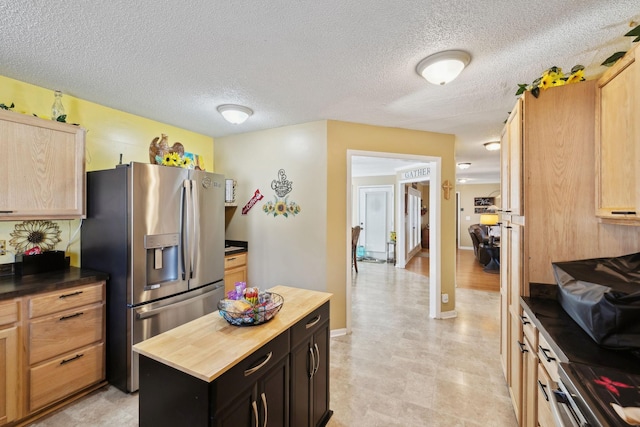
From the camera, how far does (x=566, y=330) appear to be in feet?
4.17

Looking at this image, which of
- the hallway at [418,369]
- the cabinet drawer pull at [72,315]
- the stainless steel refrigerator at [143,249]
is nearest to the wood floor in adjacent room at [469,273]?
the hallway at [418,369]

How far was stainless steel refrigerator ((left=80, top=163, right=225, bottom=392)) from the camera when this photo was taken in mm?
2148

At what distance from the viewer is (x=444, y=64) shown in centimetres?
180

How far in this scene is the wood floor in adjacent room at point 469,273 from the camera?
5075mm

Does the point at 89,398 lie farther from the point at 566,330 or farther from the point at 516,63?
the point at 516,63

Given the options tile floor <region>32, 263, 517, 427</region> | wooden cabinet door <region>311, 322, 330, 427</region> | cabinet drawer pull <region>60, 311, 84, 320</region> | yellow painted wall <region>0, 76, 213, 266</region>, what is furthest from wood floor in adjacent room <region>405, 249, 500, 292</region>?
yellow painted wall <region>0, 76, 213, 266</region>

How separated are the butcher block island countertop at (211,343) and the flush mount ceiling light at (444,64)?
1799mm

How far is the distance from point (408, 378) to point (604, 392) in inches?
67.9

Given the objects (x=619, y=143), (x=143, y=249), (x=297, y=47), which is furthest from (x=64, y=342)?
(x=619, y=143)

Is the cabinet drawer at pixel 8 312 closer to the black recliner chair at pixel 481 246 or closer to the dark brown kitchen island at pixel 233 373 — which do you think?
the dark brown kitchen island at pixel 233 373

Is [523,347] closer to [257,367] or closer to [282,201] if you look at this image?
[257,367]

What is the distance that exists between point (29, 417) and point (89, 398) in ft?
1.09

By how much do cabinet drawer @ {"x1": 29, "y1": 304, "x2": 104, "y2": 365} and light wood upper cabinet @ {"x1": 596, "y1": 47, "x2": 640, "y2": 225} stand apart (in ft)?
11.4

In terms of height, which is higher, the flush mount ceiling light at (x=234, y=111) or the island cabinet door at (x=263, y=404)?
the flush mount ceiling light at (x=234, y=111)
